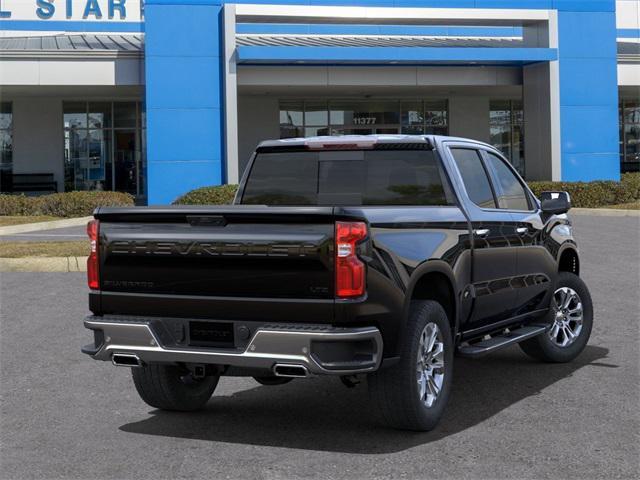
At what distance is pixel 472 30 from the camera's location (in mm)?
34781

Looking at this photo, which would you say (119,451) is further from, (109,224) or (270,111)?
(270,111)

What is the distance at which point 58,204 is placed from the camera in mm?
24969

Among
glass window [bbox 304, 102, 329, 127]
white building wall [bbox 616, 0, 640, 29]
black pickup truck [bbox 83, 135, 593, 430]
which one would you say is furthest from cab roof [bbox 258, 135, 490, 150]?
white building wall [bbox 616, 0, 640, 29]

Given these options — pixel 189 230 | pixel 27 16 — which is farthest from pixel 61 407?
pixel 27 16

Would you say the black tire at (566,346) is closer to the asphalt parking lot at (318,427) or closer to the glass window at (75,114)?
the asphalt parking lot at (318,427)

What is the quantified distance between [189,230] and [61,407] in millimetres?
1981

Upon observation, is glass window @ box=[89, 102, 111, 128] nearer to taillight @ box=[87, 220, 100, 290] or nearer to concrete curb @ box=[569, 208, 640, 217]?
concrete curb @ box=[569, 208, 640, 217]

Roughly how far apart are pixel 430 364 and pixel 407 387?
40 centimetres

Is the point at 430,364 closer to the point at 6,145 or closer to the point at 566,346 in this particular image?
the point at 566,346

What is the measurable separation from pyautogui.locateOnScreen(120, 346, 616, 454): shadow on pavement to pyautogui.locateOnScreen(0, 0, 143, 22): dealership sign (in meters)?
30.9

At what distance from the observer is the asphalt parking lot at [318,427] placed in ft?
16.4

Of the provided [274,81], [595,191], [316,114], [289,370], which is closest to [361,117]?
[316,114]

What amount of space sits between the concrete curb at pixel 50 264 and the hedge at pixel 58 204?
1039 centimetres

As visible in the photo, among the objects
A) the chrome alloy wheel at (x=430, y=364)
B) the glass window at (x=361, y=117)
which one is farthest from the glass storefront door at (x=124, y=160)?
the chrome alloy wheel at (x=430, y=364)
